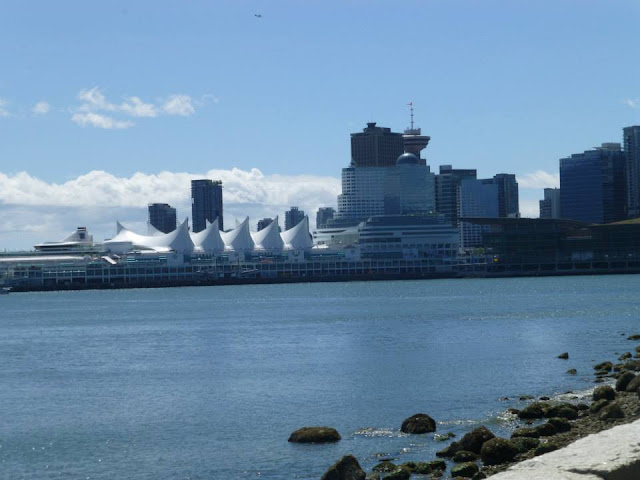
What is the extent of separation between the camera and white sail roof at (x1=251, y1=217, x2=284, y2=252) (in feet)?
505

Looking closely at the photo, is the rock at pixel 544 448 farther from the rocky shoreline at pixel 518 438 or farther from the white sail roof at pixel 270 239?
the white sail roof at pixel 270 239

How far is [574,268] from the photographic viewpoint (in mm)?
130500

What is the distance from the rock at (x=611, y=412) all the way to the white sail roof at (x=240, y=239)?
436 feet

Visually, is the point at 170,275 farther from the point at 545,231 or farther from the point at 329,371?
the point at 329,371

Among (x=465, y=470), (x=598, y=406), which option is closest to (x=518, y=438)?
(x=465, y=470)

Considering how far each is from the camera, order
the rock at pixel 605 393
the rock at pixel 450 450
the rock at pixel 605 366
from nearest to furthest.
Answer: the rock at pixel 450 450 < the rock at pixel 605 393 < the rock at pixel 605 366

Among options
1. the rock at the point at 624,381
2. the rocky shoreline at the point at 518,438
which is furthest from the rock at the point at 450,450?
the rock at the point at 624,381

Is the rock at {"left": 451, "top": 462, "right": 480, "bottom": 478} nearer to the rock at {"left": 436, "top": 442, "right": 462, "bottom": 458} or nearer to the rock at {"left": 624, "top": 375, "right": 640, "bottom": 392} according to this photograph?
the rock at {"left": 436, "top": 442, "right": 462, "bottom": 458}

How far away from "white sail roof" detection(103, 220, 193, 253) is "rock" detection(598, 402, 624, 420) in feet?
426

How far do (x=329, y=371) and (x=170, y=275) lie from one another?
109379mm

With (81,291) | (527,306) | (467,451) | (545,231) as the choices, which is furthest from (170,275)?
(467,451)

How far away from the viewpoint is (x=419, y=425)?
63.9 feet

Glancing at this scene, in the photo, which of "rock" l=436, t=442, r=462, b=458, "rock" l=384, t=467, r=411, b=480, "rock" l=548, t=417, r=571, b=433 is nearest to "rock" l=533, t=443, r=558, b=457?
"rock" l=436, t=442, r=462, b=458

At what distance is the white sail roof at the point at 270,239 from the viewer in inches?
6063
